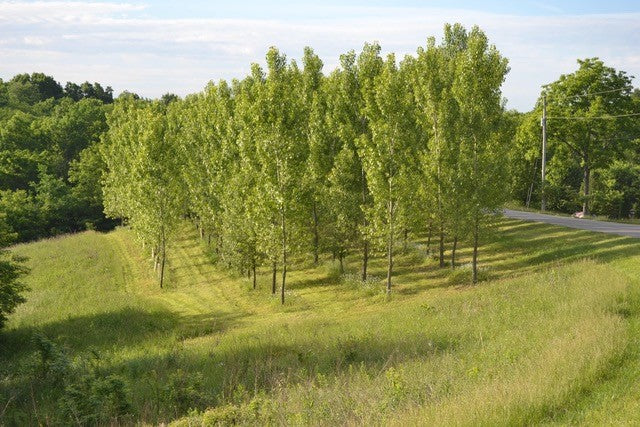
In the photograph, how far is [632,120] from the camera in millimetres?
42875

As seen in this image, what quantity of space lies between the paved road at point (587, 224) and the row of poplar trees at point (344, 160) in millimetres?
7545

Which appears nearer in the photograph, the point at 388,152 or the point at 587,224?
the point at 388,152

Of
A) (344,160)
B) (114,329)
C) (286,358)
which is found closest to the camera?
(286,358)

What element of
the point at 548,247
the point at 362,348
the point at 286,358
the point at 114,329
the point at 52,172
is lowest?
the point at 114,329

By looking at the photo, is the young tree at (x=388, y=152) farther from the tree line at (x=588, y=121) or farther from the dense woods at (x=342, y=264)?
the tree line at (x=588, y=121)

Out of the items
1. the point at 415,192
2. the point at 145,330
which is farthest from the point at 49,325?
the point at 415,192

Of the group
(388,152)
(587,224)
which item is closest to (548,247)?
(587,224)

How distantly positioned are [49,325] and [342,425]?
2293 cm

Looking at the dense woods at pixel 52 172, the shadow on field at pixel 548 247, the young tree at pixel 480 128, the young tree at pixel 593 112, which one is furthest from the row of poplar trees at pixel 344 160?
the dense woods at pixel 52 172

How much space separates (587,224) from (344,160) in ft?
50.9

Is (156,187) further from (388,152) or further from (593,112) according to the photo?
(593,112)

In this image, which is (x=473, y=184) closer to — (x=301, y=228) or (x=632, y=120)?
(x=301, y=228)

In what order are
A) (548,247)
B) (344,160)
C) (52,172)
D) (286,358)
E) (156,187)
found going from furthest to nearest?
(52,172), (156,187), (344,160), (548,247), (286,358)

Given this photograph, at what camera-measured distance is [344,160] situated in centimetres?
Result: 3209
